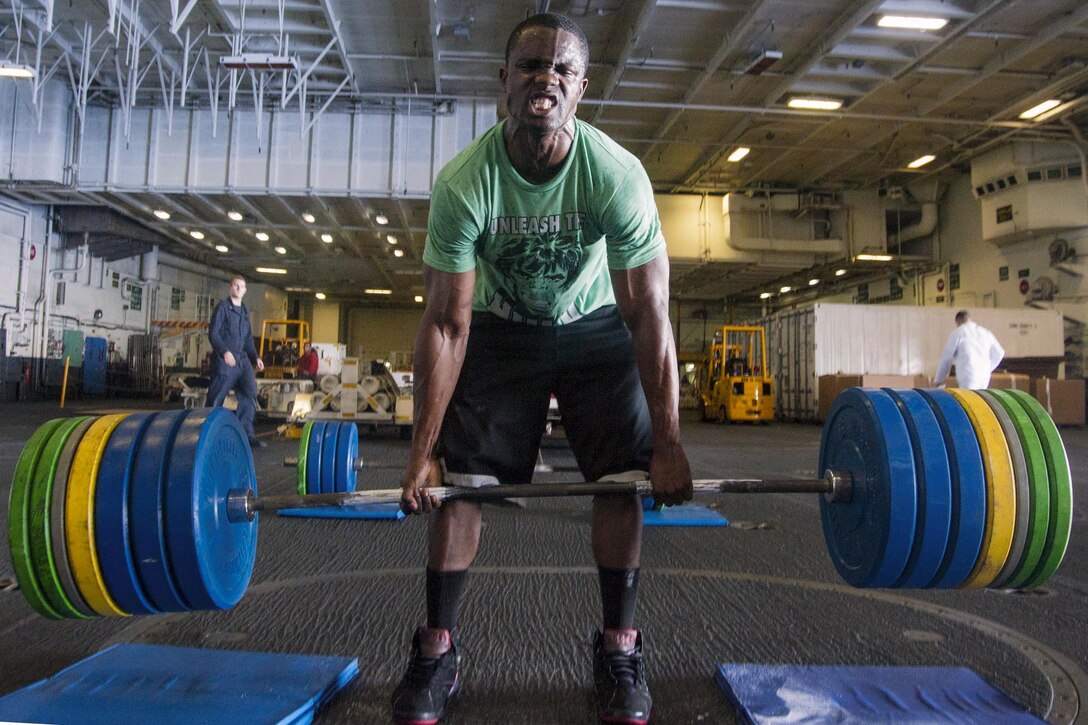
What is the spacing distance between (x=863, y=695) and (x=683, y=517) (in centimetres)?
174

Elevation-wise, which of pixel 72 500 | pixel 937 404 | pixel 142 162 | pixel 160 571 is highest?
pixel 142 162

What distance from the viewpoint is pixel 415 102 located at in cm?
1002

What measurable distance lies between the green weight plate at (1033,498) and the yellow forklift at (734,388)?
33.8ft

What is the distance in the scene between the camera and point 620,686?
3.97ft

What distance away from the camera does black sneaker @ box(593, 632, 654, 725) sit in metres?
1.15

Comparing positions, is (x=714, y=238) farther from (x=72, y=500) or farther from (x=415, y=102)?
(x=72, y=500)

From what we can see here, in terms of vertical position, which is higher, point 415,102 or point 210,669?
point 415,102

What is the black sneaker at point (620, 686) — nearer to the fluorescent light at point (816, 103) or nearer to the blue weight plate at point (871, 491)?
the blue weight plate at point (871, 491)

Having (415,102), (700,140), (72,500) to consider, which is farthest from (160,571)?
(700,140)

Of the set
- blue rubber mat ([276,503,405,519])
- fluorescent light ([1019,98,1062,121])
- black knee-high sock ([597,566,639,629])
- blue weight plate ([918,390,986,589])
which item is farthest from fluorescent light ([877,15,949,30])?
black knee-high sock ([597,566,639,629])

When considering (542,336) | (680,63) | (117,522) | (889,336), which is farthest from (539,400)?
(889,336)

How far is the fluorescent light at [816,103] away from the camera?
10.2m

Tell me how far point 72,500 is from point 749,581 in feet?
5.64

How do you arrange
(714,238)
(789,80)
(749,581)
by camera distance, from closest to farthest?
1. (749,581)
2. (789,80)
3. (714,238)
